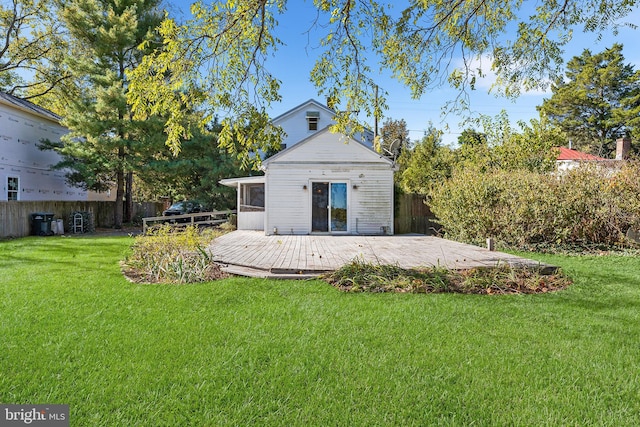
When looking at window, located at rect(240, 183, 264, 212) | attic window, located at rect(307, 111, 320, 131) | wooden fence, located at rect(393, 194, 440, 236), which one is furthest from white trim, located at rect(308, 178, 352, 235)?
attic window, located at rect(307, 111, 320, 131)

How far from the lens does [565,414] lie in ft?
7.16

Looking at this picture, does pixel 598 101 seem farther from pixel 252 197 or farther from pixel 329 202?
pixel 252 197

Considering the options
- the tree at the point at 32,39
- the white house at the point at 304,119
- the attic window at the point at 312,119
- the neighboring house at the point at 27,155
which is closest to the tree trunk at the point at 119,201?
the neighboring house at the point at 27,155

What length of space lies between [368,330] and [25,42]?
85.3 ft

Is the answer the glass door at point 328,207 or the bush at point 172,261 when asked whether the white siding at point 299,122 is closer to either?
the glass door at point 328,207

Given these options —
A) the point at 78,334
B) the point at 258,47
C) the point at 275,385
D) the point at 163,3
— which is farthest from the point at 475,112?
the point at 163,3

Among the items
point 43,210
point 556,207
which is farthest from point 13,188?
point 556,207

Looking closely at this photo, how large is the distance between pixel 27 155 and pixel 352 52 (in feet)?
58.4

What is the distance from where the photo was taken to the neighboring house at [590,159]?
9922mm

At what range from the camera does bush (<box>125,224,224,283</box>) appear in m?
5.77

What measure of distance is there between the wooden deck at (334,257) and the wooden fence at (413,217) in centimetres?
421

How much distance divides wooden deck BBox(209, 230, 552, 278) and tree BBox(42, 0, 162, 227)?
10429mm

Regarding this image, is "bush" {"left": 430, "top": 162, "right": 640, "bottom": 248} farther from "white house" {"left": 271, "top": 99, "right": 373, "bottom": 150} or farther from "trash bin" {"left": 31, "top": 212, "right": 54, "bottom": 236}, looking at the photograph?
"trash bin" {"left": 31, "top": 212, "right": 54, "bottom": 236}

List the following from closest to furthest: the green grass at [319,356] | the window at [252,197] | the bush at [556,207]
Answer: the green grass at [319,356] < the bush at [556,207] < the window at [252,197]
